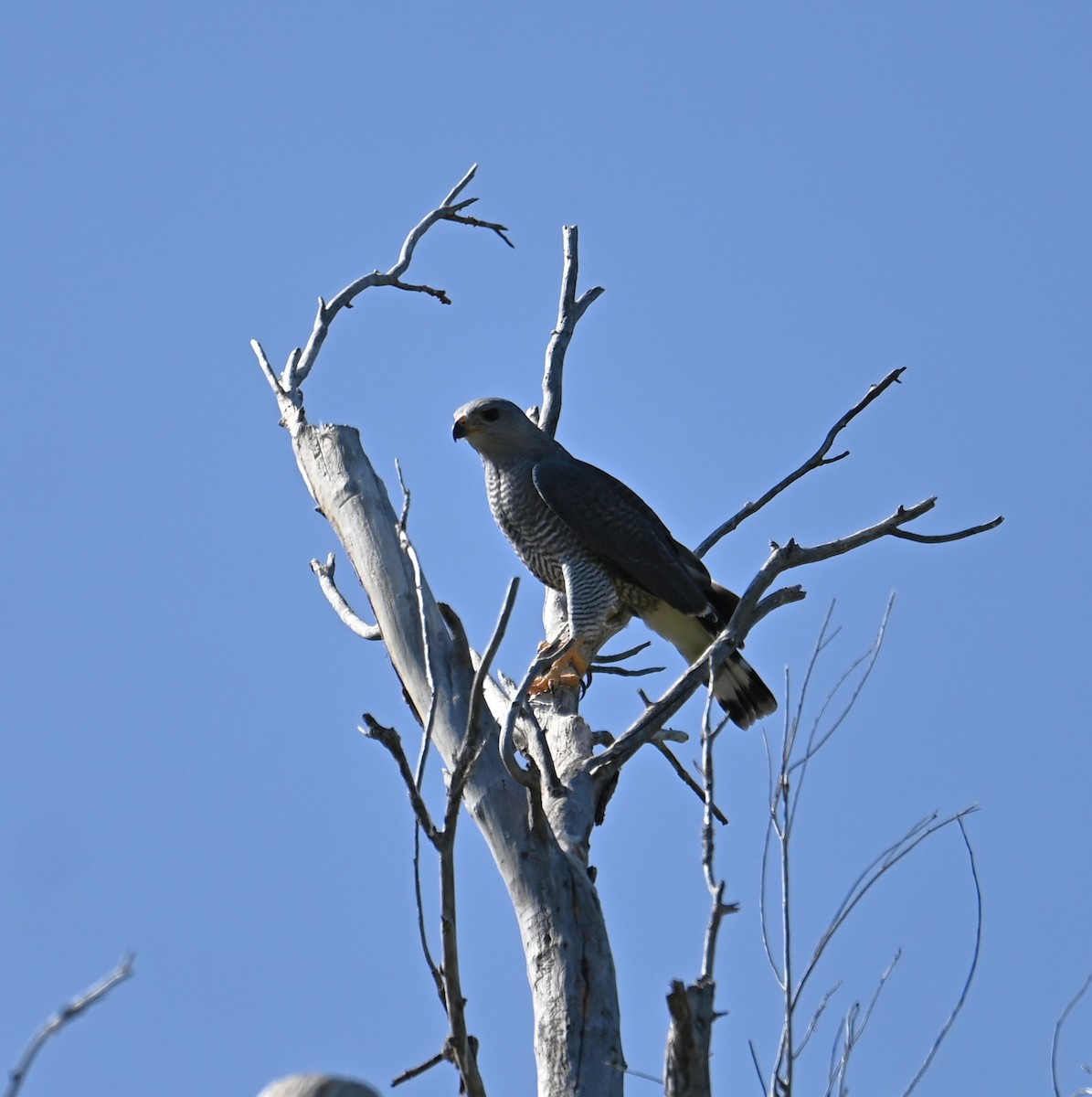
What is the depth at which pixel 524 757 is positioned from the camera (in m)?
5.62

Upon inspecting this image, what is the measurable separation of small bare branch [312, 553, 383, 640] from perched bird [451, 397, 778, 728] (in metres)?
1.09

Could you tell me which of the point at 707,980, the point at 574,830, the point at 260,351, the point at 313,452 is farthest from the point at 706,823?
the point at 260,351

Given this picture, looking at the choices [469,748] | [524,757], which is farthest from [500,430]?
[469,748]

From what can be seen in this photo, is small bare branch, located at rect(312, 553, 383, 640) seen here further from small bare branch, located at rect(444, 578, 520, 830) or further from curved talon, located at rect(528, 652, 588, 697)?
small bare branch, located at rect(444, 578, 520, 830)

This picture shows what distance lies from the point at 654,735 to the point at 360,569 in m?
1.21

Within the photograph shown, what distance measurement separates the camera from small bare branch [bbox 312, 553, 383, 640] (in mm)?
5766

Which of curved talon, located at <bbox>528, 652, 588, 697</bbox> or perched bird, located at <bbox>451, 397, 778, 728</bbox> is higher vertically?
perched bird, located at <bbox>451, 397, 778, 728</bbox>

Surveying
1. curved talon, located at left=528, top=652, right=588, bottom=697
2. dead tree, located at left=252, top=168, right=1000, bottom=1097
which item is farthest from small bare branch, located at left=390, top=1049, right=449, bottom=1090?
curved talon, located at left=528, top=652, right=588, bottom=697

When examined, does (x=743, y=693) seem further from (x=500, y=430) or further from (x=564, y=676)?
(x=500, y=430)

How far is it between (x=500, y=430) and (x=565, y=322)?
0.61 meters

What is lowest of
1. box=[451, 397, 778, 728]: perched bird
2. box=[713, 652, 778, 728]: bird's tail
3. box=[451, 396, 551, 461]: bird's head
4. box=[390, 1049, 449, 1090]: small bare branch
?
box=[390, 1049, 449, 1090]: small bare branch

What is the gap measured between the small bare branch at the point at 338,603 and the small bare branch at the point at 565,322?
1.65 m

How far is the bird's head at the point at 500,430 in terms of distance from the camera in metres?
7.34

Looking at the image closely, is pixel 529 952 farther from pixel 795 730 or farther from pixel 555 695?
pixel 555 695
